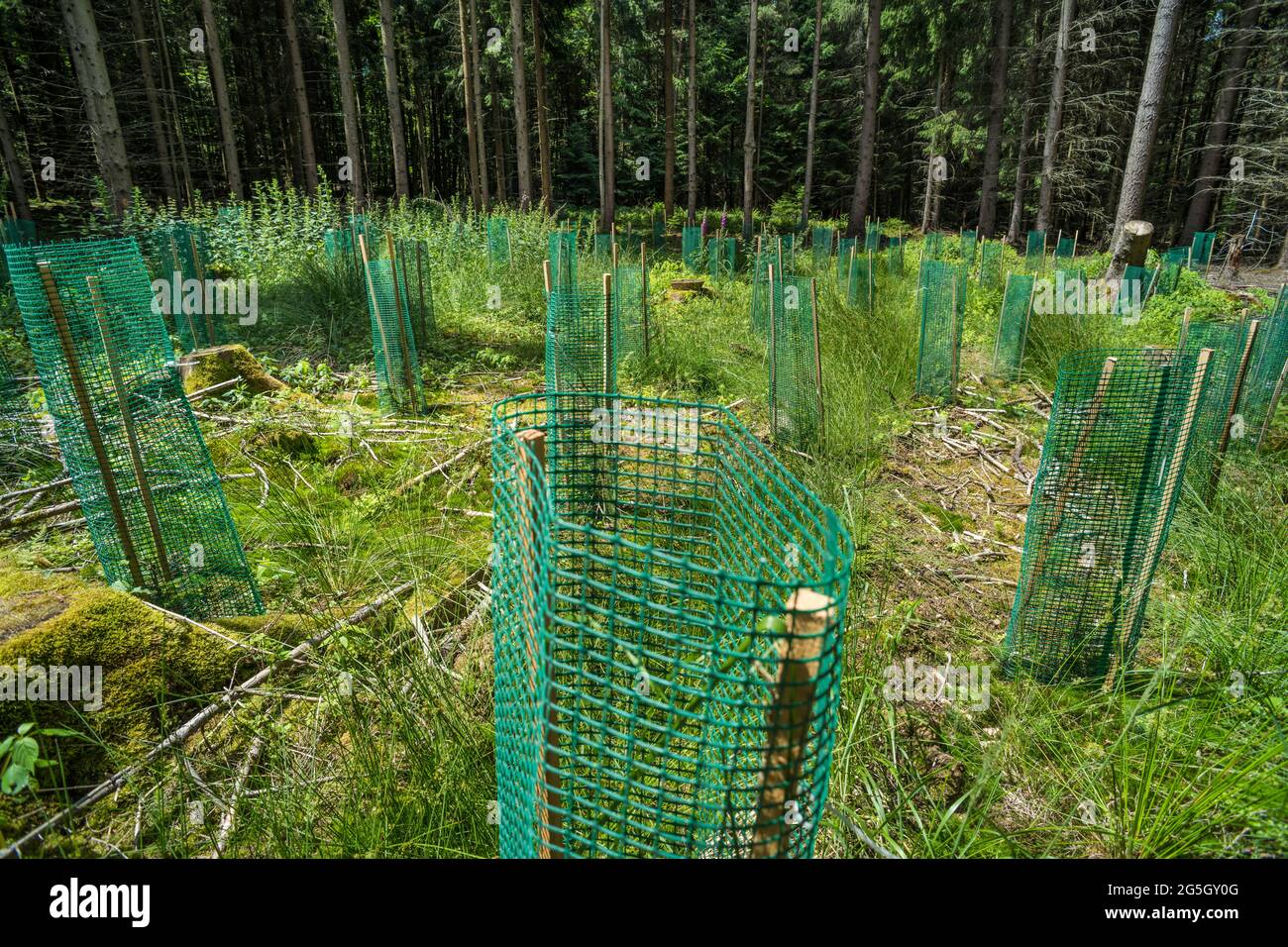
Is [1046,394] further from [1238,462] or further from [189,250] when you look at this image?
[189,250]

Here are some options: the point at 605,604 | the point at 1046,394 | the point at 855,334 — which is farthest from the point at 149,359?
the point at 1046,394

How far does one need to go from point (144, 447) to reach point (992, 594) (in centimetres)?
456

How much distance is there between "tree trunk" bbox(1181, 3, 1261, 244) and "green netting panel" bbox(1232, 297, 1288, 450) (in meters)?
14.5

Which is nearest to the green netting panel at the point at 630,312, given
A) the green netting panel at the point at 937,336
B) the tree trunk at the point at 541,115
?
the green netting panel at the point at 937,336

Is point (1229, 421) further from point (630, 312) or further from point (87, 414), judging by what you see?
point (87, 414)

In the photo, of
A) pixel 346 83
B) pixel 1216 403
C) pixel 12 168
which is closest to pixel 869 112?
pixel 346 83

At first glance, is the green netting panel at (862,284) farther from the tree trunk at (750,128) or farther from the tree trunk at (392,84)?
the tree trunk at (392,84)

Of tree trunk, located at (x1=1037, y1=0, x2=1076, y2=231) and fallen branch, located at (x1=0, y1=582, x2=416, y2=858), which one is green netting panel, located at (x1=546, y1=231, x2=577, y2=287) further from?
tree trunk, located at (x1=1037, y1=0, x2=1076, y2=231)

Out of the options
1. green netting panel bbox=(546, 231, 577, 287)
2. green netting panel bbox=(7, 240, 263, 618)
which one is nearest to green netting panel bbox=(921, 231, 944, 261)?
green netting panel bbox=(546, 231, 577, 287)

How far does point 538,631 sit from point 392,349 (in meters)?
6.21

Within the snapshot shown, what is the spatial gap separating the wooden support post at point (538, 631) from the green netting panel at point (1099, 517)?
2.53 metres

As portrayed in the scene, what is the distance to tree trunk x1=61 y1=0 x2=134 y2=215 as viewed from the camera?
8.55 m

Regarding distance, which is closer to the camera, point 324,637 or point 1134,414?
point 324,637

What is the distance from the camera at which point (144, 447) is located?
3.05 m
